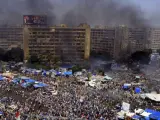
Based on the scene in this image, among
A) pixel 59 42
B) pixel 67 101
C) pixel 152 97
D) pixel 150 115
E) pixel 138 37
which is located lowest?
pixel 150 115

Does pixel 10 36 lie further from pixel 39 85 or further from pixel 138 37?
pixel 39 85

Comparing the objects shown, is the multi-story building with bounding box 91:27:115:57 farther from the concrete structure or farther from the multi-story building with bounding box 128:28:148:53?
the multi-story building with bounding box 128:28:148:53

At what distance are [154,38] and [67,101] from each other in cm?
5239

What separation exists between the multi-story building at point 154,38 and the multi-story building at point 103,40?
48.2 ft

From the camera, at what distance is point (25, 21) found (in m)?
52.5

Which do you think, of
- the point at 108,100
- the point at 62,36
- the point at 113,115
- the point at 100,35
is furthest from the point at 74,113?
the point at 100,35

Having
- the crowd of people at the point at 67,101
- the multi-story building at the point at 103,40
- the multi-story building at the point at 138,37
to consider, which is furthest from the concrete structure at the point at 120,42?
the crowd of people at the point at 67,101

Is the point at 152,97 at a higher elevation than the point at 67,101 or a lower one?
higher

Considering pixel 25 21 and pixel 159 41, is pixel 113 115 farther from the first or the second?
pixel 159 41

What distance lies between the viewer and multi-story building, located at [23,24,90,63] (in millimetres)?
49625

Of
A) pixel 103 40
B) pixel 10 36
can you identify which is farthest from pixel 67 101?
pixel 10 36

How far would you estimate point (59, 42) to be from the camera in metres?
51.4

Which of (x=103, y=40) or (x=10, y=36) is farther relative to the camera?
(x=10, y=36)

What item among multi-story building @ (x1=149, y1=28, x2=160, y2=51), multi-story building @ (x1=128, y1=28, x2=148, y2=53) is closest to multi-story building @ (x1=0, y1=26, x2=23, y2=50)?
multi-story building @ (x1=128, y1=28, x2=148, y2=53)
